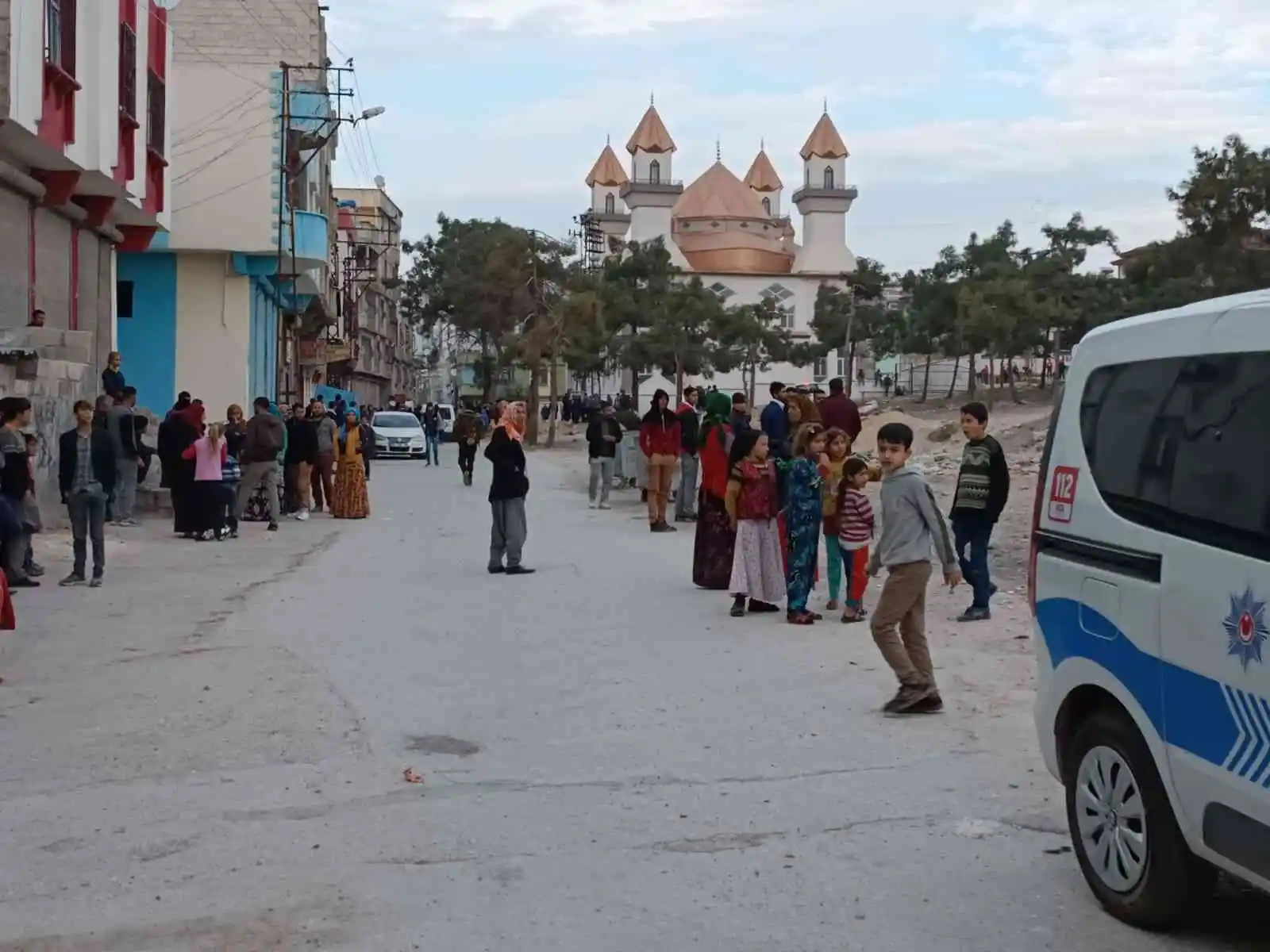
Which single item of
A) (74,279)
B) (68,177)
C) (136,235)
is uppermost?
(68,177)

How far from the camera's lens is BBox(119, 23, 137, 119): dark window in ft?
78.8

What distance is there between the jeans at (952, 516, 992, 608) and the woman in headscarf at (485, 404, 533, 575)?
515cm

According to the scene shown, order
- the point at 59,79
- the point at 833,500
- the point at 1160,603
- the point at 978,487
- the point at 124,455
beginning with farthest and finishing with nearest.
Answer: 1. the point at 124,455
2. the point at 59,79
3. the point at 833,500
4. the point at 978,487
5. the point at 1160,603

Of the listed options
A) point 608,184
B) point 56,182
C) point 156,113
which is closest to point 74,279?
point 56,182

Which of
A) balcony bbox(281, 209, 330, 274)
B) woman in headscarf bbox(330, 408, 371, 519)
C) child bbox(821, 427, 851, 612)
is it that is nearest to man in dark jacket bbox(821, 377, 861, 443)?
child bbox(821, 427, 851, 612)

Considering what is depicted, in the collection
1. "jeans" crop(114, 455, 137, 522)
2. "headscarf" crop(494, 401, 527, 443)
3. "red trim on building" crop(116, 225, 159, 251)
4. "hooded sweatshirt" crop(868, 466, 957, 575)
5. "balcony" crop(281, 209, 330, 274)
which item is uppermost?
"balcony" crop(281, 209, 330, 274)

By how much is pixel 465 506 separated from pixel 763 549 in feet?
45.2

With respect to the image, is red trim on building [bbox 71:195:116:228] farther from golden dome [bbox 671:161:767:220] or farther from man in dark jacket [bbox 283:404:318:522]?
golden dome [bbox 671:161:767:220]

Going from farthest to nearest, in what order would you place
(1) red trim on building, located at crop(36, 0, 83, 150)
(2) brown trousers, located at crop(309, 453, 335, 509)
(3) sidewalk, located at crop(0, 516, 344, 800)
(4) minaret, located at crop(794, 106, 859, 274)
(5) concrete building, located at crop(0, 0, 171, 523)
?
(4) minaret, located at crop(794, 106, 859, 274), (2) brown trousers, located at crop(309, 453, 335, 509), (1) red trim on building, located at crop(36, 0, 83, 150), (5) concrete building, located at crop(0, 0, 171, 523), (3) sidewalk, located at crop(0, 516, 344, 800)

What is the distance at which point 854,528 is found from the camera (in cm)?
1221

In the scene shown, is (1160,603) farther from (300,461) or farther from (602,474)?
(602,474)

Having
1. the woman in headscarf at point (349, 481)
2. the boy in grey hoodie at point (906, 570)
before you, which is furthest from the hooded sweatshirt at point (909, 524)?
the woman in headscarf at point (349, 481)

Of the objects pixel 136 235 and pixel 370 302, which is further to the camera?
pixel 370 302

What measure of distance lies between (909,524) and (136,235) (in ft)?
74.1
